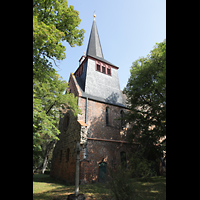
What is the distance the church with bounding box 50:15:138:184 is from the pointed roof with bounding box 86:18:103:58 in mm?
3357

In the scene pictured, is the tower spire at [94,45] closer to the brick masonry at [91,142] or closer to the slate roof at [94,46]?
the slate roof at [94,46]

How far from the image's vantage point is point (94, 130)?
53.6 ft

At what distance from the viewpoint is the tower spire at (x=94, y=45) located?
25084 millimetres

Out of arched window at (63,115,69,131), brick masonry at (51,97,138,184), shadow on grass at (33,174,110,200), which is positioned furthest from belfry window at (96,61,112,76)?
shadow on grass at (33,174,110,200)

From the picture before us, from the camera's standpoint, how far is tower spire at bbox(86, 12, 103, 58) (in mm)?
25084

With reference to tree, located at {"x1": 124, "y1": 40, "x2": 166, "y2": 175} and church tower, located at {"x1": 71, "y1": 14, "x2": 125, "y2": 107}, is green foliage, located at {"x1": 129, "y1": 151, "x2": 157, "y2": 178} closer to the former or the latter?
tree, located at {"x1": 124, "y1": 40, "x2": 166, "y2": 175}

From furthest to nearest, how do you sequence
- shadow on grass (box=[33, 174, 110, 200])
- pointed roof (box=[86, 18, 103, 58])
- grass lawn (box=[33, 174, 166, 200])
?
pointed roof (box=[86, 18, 103, 58])
shadow on grass (box=[33, 174, 110, 200])
grass lawn (box=[33, 174, 166, 200])

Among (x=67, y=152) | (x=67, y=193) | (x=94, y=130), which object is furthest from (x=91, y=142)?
(x=67, y=193)

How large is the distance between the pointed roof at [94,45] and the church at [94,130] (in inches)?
132

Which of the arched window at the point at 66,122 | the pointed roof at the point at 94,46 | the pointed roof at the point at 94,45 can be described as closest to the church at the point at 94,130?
the arched window at the point at 66,122
